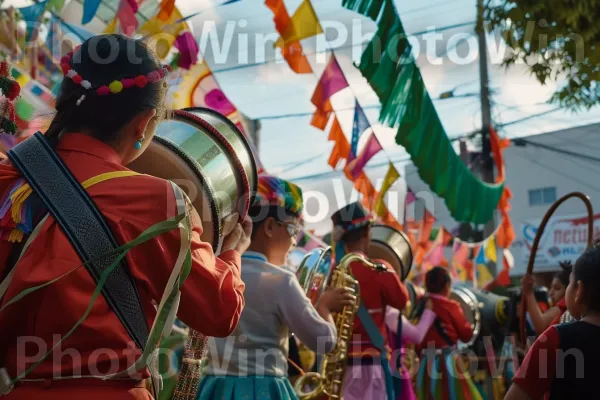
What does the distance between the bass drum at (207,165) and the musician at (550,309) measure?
2100 mm

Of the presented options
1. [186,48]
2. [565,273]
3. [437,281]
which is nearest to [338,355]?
[565,273]

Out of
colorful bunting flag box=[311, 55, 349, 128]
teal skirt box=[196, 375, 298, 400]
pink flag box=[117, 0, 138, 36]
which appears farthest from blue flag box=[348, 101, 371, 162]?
teal skirt box=[196, 375, 298, 400]

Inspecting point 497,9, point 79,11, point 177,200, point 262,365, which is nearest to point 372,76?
point 497,9

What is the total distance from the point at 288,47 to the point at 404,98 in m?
1.06

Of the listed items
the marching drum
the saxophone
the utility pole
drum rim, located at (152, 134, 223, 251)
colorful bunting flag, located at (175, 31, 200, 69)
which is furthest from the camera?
the utility pole

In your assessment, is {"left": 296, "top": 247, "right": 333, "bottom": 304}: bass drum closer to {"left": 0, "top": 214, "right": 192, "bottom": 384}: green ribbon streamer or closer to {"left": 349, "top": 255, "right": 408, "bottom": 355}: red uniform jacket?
{"left": 349, "top": 255, "right": 408, "bottom": 355}: red uniform jacket

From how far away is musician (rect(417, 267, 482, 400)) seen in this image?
7617mm

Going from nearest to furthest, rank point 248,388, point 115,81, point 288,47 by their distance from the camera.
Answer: point 115,81 → point 248,388 → point 288,47

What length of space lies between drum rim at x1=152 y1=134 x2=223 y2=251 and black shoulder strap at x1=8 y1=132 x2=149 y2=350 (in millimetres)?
408

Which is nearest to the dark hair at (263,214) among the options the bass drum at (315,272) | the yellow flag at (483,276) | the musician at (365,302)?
the bass drum at (315,272)

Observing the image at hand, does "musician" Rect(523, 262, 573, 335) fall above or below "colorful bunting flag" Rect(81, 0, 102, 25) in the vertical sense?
below

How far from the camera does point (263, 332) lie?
3461 millimetres

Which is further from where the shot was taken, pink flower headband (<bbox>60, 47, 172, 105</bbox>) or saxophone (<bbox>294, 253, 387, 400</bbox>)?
saxophone (<bbox>294, 253, 387, 400</bbox>)

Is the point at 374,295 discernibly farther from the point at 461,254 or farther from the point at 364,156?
the point at 461,254
